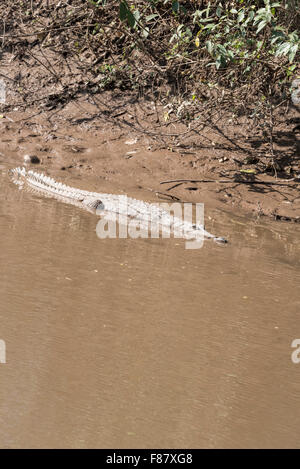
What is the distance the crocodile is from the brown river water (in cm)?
33

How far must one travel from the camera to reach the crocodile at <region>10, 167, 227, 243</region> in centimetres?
520

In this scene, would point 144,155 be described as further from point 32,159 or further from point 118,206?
point 118,206

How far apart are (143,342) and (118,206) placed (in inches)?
114

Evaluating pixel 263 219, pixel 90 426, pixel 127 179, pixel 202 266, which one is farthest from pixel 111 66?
pixel 90 426

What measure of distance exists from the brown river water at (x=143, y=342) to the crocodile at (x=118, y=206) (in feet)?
1.09

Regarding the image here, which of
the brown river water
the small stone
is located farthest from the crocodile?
the small stone

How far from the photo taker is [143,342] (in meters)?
2.96

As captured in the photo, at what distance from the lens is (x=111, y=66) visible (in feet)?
27.9

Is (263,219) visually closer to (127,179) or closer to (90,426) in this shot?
(127,179)

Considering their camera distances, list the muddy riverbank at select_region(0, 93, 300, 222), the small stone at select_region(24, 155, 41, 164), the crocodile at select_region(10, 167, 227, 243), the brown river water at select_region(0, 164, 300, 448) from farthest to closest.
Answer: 1. the small stone at select_region(24, 155, 41, 164)
2. the muddy riverbank at select_region(0, 93, 300, 222)
3. the crocodile at select_region(10, 167, 227, 243)
4. the brown river water at select_region(0, 164, 300, 448)

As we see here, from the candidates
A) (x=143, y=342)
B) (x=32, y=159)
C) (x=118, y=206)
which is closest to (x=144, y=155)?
(x=32, y=159)

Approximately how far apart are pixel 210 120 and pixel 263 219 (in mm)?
2169

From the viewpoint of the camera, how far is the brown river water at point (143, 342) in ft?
7.43

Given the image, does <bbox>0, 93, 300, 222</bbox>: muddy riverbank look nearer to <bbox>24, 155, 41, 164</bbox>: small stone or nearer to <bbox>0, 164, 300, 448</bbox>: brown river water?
<bbox>24, 155, 41, 164</bbox>: small stone
